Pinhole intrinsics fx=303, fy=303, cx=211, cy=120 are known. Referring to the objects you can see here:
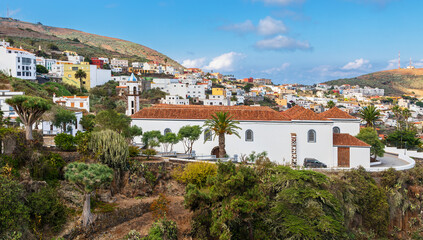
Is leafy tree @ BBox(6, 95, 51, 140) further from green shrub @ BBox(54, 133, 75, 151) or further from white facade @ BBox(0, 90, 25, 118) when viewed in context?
white facade @ BBox(0, 90, 25, 118)

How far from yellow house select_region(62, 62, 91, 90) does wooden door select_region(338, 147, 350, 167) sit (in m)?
68.2

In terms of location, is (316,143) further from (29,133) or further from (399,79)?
(399,79)

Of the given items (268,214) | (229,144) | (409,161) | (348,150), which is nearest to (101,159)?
(268,214)

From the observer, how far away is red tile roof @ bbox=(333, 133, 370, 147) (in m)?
26.6

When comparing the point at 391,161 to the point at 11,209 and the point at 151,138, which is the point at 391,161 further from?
the point at 11,209

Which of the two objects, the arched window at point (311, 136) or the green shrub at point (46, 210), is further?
the arched window at point (311, 136)

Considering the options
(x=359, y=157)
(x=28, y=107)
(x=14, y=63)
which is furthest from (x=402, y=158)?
(x=14, y=63)

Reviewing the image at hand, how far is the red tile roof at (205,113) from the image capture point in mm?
28870

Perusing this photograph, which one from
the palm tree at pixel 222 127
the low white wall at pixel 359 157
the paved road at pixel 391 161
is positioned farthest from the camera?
the paved road at pixel 391 161

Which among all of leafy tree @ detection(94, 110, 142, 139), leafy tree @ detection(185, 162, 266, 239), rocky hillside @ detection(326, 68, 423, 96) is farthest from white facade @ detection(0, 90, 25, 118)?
rocky hillside @ detection(326, 68, 423, 96)

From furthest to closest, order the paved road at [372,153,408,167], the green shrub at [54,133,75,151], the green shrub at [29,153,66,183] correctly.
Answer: the paved road at [372,153,408,167]
the green shrub at [54,133,75,151]
the green shrub at [29,153,66,183]

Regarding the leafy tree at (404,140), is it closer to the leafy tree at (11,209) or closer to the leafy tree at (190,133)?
the leafy tree at (190,133)

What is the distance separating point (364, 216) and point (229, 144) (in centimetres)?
1243

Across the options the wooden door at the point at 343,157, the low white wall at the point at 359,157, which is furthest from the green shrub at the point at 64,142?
the low white wall at the point at 359,157
